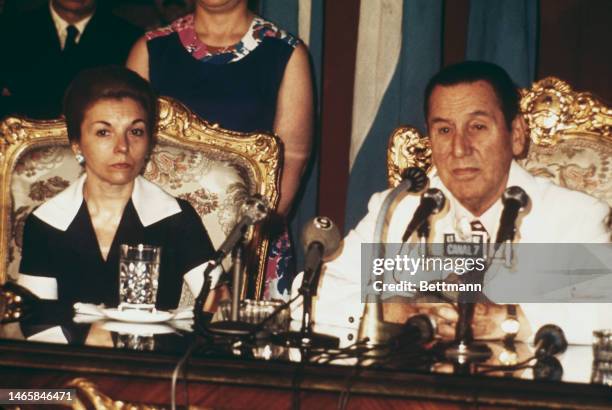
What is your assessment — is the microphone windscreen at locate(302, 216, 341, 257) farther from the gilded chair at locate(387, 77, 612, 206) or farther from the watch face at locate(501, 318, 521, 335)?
the gilded chair at locate(387, 77, 612, 206)

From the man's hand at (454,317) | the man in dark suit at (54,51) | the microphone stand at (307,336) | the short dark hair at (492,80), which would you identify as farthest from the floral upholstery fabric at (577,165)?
the man in dark suit at (54,51)

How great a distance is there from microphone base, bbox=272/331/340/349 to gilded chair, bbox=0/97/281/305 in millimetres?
Result: 837

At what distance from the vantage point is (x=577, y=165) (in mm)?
2715

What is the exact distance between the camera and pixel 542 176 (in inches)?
108

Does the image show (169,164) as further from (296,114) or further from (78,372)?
(78,372)

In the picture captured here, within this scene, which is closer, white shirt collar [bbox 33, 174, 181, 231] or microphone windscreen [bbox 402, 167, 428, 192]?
microphone windscreen [bbox 402, 167, 428, 192]

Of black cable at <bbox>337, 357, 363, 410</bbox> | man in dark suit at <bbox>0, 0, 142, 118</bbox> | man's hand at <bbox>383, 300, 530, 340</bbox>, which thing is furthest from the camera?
man in dark suit at <bbox>0, 0, 142, 118</bbox>

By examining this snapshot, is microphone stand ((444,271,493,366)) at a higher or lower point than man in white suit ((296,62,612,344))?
lower

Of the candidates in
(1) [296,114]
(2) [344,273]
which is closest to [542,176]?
(2) [344,273]

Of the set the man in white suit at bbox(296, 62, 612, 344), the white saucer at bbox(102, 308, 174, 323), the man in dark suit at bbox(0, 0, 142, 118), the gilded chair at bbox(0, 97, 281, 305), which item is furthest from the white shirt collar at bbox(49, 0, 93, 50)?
the white saucer at bbox(102, 308, 174, 323)

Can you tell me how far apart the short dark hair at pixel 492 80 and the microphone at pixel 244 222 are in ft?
3.09

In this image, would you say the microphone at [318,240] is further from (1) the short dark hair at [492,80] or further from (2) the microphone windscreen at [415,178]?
(1) the short dark hair at [492,80]

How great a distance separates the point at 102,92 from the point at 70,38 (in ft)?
3.09

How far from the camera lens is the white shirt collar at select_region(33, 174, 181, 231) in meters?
2.75
